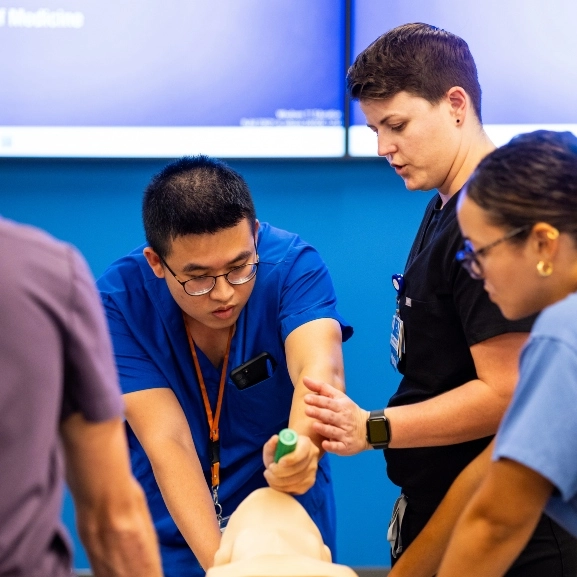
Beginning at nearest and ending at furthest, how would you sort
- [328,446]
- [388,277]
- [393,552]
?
[328,446] → [393,552] → [388,277]

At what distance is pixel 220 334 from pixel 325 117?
1027mm

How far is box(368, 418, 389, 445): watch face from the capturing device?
5.19 feet

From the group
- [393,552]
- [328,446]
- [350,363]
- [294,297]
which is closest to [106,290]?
[294,297]

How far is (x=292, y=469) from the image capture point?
1388 millimetres

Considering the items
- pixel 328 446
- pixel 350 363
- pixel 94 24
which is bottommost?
pixel 350 363

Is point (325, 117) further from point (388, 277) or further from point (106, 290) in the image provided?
point (106, 290)

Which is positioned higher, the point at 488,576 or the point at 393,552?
the point at 488,576

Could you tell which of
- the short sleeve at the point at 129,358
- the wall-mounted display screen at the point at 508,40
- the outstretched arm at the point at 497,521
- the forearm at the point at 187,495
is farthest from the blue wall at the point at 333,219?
the outstretched arm at the point at 497,521

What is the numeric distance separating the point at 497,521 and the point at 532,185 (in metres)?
0.43

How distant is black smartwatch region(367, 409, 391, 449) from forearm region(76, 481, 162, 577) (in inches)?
24.3

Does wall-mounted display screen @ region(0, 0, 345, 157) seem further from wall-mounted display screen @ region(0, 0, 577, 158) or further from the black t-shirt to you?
the black t-shirt

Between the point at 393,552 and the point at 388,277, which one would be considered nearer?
the point at 393,552

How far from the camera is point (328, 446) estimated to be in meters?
1.55

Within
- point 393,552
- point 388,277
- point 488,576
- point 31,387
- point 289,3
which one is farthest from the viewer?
point 388,277
